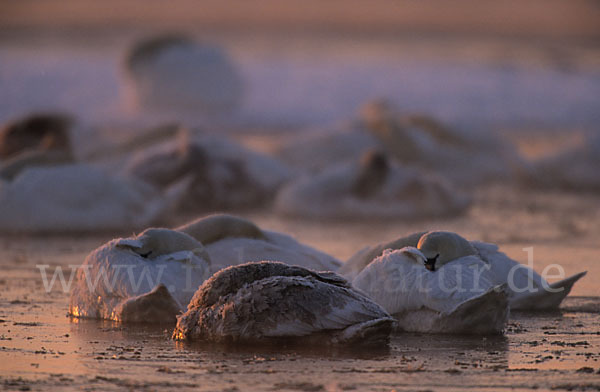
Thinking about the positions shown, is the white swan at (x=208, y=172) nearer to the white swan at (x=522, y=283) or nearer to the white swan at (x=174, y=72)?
the white swan at (x=522, y=283)

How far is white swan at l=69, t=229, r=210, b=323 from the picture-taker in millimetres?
6008

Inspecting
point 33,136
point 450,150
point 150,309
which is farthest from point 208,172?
point 150,309

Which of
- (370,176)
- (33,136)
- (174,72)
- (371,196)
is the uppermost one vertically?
(174,72)

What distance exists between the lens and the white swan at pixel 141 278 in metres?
6.01

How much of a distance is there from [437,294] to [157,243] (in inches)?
58.8

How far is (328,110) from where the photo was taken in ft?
85.3

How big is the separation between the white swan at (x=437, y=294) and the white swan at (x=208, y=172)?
636 centimetres

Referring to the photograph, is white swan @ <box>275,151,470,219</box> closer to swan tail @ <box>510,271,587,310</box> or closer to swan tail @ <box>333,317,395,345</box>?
swan tail @ <box>510,271,587,310</box>

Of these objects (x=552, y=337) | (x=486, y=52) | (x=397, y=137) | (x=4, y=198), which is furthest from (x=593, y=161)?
(x=486, y=52)

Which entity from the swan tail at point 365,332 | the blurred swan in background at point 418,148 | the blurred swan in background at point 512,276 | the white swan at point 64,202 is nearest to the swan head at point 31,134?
the white swan at point 64,202

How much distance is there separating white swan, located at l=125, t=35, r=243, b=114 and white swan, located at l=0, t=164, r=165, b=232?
14305 millimetres

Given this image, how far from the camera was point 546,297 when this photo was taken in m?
6.54

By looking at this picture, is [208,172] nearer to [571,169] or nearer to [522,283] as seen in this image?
[571,169]

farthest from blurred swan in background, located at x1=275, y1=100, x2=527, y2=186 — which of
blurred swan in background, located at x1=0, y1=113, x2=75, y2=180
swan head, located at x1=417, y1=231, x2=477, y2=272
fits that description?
swan head, located at x1=417, y1=231, x2=477, y2=272
